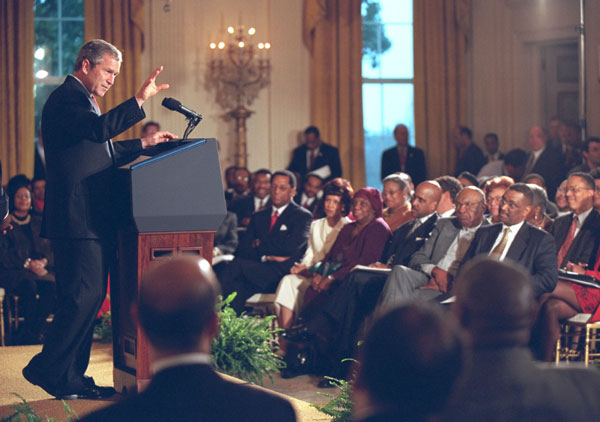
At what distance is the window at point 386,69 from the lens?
1167 centimetres

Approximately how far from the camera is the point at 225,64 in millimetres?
Result: 10914

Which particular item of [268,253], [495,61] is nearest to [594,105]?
[495,61]

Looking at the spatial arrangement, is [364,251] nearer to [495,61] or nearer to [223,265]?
[223,265]

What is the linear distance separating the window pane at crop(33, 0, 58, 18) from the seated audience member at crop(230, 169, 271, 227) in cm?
437

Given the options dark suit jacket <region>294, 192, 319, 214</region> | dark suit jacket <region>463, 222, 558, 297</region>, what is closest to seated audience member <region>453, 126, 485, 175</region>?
dark suit jacket <region>294, 192, 319, 214</region>

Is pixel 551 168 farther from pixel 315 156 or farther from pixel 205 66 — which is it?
pixel 205 66

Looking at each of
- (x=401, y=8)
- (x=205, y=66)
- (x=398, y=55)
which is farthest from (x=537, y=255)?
(x=401, y=8)

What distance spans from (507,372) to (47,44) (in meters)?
10.5

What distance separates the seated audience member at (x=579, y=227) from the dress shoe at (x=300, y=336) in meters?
1.60

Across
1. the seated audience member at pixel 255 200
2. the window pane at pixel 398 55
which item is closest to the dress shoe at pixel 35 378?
the seated audience member at pixel 255 200

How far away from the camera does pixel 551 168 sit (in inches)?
356

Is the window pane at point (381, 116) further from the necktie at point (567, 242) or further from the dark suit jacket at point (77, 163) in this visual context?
the dark suit jacket at point (77, 163)

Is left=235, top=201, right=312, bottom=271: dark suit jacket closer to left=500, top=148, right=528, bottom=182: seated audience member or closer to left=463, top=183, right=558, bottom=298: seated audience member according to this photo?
left=463, top=183, right=558, bottom=298: seated audience member

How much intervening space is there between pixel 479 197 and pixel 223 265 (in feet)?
8.21
